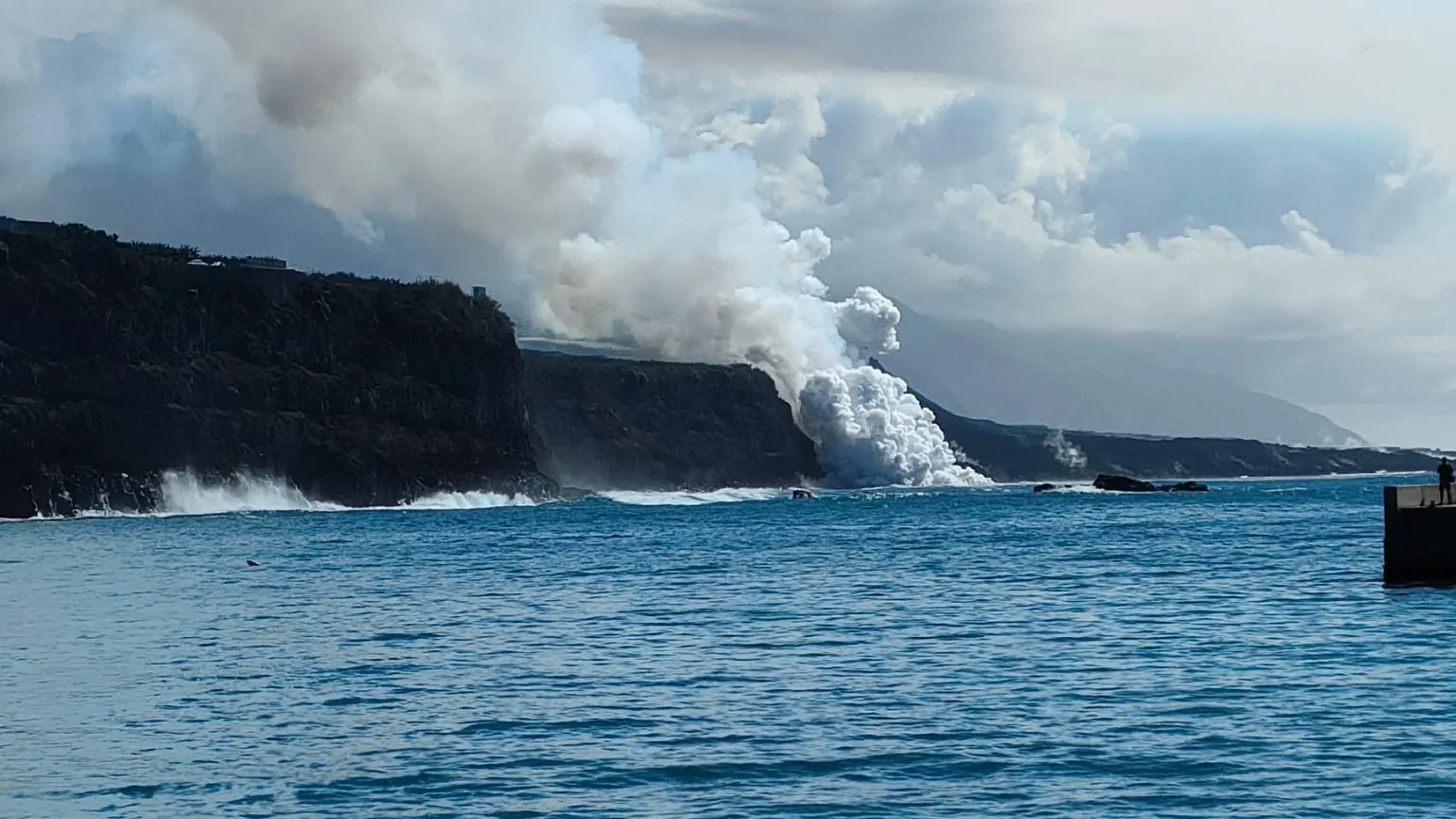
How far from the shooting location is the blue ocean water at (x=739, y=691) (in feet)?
87.5

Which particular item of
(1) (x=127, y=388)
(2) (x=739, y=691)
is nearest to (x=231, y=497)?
(1) (x=127, y=388)

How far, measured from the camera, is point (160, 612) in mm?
57375

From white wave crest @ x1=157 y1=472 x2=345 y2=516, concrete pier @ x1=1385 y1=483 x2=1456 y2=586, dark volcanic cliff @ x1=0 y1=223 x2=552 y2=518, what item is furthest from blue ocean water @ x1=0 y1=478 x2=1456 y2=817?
white wave crest @ x1=157 y1=472 x2=345 y2=516

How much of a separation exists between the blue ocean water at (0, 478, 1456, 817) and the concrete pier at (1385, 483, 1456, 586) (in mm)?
1429

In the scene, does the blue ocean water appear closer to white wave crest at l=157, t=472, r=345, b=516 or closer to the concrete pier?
the concrete pier

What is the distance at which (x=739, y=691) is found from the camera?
119 ft

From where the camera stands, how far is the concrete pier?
5406 centimetres

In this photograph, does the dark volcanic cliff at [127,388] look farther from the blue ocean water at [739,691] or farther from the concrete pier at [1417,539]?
the concrete pier at [1417,539]

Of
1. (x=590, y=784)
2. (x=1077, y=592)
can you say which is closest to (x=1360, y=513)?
(x=1077, y=592)

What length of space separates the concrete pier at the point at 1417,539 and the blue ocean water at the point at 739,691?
1429 mm

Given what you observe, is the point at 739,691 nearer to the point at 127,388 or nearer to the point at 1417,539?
the point at 1417,539

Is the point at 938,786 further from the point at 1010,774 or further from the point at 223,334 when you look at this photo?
the point at 223,334

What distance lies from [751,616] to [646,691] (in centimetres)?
1630

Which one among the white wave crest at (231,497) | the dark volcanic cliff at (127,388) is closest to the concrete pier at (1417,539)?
the white wave crest at (231,497)
